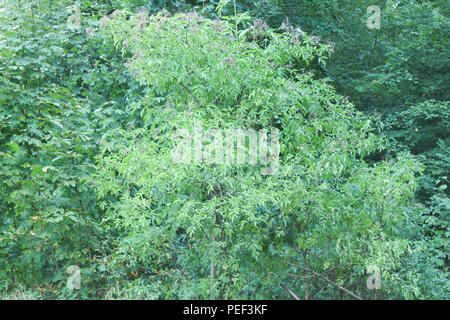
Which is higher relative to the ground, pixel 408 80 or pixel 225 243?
pixel 408 80

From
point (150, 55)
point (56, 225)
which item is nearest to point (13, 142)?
point (56, 225)

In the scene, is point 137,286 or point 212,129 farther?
point 137,286

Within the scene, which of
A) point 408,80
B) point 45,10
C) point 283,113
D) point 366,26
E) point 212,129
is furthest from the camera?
point 366,26

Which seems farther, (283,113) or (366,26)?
(366,26)

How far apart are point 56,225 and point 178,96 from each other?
164 centimetres

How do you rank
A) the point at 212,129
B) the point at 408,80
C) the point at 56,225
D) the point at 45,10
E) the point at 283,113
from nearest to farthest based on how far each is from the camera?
the point at 212,129, the point at 283,113, the point at 56,225, the point at 45,10, the point at 408,80

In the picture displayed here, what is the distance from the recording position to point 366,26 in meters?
9.80

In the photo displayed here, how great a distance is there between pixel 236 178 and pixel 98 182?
1.25 m

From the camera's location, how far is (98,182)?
4.00 meters

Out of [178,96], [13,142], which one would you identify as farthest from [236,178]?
[13,142]
